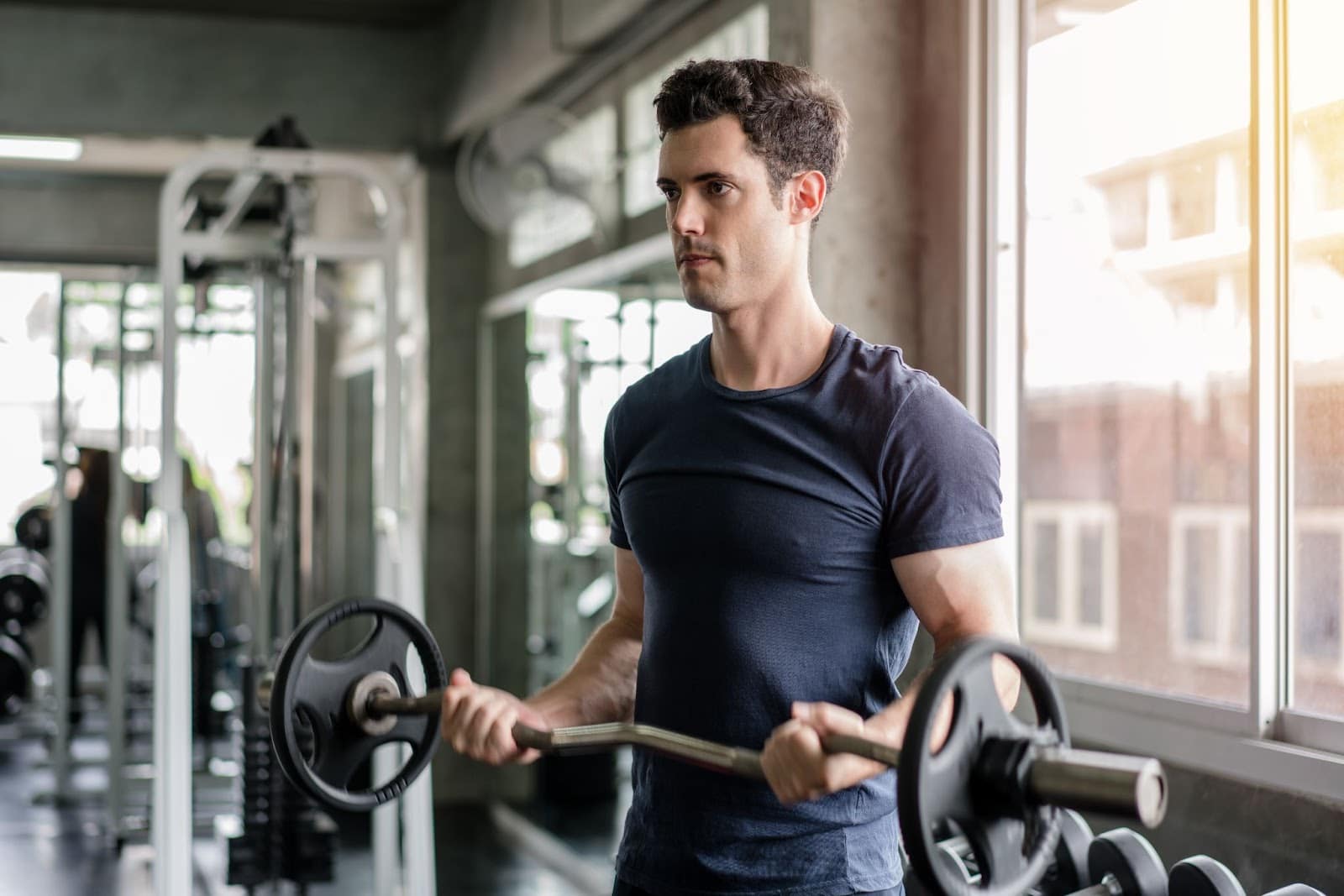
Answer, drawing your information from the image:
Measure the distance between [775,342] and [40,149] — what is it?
5.75 metres

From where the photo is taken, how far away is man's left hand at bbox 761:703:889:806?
1.12 m

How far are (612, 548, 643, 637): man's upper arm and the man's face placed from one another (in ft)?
1.18

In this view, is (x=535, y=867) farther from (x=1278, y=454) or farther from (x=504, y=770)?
(x=1278, y=454)

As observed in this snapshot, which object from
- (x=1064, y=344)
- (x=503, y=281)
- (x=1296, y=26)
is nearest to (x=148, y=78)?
(x=503, y=281)

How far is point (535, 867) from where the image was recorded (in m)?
4.91

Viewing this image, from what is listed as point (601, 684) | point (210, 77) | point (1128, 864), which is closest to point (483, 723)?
point (601, 684)

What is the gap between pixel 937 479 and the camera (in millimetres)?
1314

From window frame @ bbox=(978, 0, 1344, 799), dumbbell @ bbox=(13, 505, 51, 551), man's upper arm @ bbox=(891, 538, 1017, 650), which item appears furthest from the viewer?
dumbbell @ bbox=(13, 505, 51, 551)

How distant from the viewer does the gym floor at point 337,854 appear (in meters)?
4.61

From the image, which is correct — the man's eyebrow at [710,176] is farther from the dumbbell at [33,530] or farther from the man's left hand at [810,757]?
the dumbbell at [33,530]

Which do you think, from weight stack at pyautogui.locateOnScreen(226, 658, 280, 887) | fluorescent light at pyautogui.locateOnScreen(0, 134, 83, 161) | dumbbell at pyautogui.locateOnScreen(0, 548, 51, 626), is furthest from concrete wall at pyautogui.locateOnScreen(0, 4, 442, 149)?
weight stack at pyautogui.locateOnScreen(226, 658, 280, 887)

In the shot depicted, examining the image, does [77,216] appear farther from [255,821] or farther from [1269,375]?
[1269,375]

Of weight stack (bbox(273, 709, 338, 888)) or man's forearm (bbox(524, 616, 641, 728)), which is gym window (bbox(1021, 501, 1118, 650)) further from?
weight stack (bbox(273, 709, 338, 888))

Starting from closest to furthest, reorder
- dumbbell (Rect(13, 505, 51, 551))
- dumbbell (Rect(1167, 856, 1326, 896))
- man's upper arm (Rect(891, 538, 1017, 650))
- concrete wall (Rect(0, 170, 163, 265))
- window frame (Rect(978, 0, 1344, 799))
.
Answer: man's upper arm (Rect(891, 538, 1017, 650))
dumbbell (Rect(1167, 856, 1326, 896))
window frame (Rect(978, 0, 1344, 799))
dumbbell (Rect(13, 505, 51, 551))
concrete wall (Rect(0, 170, 163, 265))
